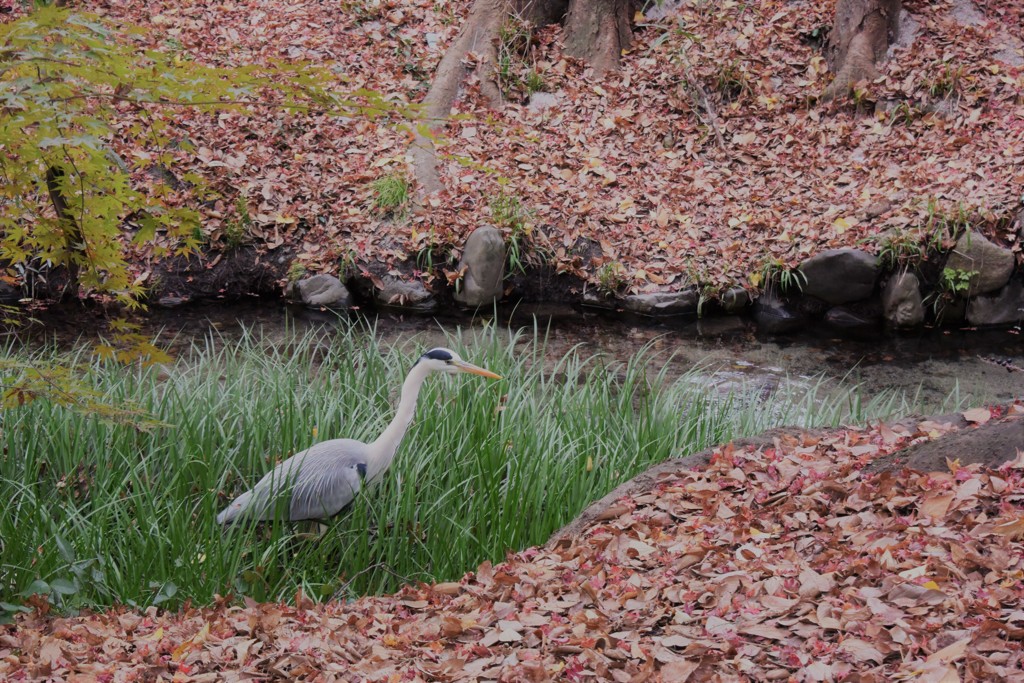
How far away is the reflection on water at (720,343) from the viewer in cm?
700

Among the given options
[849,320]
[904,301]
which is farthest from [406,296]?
[904,301]

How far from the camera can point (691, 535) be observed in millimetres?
3043

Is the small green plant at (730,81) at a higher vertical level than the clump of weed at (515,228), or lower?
higher

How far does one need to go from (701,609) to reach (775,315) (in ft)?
19.5

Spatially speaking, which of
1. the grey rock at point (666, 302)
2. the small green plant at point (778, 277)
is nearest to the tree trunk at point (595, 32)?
the grey rock at point (666, 302)

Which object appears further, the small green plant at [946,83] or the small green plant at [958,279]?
the small green plant at [946,83]

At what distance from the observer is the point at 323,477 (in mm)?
3629

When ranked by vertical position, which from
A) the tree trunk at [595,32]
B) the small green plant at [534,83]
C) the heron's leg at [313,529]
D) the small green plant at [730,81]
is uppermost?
the tree trunk at [595,32]

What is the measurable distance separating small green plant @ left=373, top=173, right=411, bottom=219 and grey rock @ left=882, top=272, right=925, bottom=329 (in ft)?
14.9

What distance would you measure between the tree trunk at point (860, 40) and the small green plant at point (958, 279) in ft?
9.64

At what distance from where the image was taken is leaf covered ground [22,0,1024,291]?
834 centimetres

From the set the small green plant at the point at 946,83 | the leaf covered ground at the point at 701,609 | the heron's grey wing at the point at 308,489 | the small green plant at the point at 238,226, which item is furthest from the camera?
the small green plant at the point at 946,83

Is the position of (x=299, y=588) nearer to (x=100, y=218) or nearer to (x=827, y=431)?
(x=100, y=218)

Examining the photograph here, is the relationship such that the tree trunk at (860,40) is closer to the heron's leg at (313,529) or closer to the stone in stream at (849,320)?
the stone in stream at (849,320)
